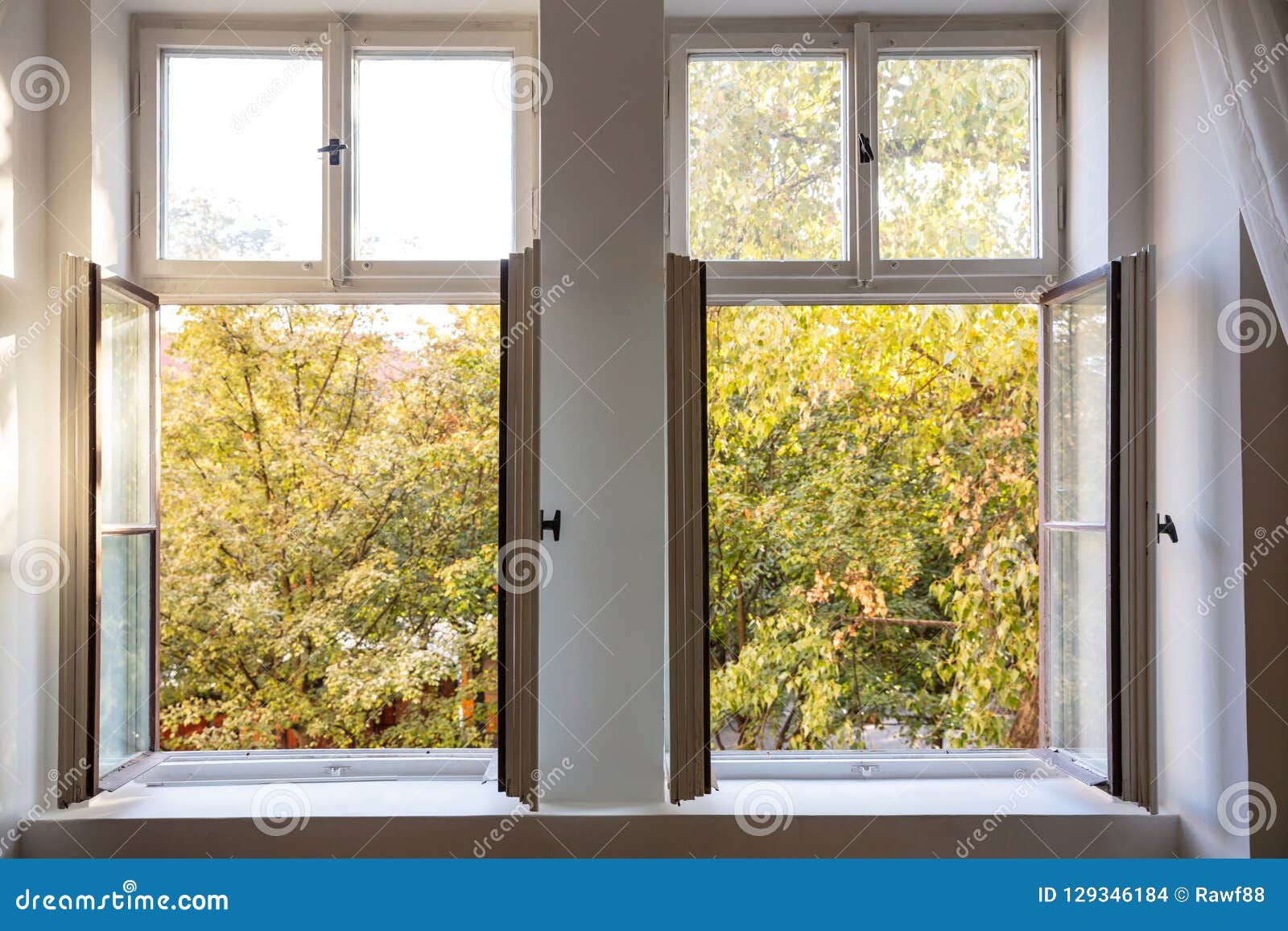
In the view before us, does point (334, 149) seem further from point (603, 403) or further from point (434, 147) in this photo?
point (603, 403)

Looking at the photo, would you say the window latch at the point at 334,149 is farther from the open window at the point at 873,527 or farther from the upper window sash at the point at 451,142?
the open window at the point at 873,527

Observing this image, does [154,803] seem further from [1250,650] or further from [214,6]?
[1250,650]

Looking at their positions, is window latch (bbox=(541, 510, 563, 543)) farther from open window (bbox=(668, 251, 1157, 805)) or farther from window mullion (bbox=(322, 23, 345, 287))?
open window (bbox=(668, 251, 1157, 805))

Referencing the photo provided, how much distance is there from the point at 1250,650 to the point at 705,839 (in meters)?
1.36

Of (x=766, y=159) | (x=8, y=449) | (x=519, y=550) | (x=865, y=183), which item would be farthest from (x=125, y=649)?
(x=865, y=183)

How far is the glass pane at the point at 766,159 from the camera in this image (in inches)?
102

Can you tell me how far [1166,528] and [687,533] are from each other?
1206 mm

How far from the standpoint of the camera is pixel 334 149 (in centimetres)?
257

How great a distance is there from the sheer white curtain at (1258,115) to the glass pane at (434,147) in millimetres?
1827

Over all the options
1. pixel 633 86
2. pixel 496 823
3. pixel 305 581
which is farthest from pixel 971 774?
pixel 305 581

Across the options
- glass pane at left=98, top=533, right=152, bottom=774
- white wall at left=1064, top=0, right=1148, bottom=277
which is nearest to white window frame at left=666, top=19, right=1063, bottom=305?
white wall at left=1064, top=0, right=1148, bottom=277

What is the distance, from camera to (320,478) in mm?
3857

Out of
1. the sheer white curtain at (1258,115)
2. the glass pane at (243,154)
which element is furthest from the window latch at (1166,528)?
the glass pane at (243,154)

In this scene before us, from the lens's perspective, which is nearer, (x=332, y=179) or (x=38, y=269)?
(x=38, y=269)
